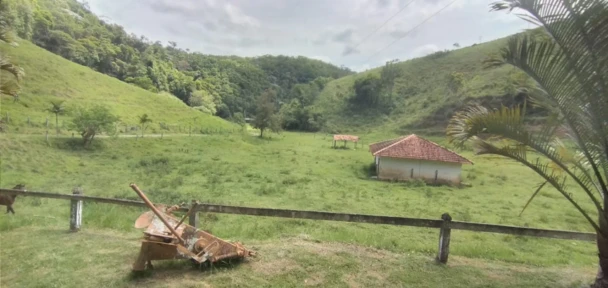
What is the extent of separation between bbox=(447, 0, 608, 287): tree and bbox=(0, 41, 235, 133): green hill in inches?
1110

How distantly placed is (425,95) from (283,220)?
5687cm

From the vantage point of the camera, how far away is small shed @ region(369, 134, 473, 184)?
79.2ft

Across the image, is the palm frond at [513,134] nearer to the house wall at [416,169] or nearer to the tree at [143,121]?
the house wall at [416,169]

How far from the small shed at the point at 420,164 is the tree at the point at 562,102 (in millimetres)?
20159

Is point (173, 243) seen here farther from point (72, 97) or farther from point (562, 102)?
point (72, 97)

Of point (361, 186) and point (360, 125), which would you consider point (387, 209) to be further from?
point (360, 125)

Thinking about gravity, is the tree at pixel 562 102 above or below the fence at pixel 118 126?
above

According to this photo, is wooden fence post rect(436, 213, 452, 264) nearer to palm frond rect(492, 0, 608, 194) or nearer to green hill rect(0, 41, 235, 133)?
palm frond rect(492, 0, 608, 194)

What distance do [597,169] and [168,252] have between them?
5.15 m

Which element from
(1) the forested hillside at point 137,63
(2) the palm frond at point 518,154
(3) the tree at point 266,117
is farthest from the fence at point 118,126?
(1) the forested hillside at point 137,63

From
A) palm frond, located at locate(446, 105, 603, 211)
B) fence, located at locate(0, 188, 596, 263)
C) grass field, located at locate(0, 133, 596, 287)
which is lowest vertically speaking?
grass field, located at locate(0, 133, 596, 287)

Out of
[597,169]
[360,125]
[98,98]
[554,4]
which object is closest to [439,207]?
[597,169]

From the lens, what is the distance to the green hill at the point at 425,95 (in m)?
45.9

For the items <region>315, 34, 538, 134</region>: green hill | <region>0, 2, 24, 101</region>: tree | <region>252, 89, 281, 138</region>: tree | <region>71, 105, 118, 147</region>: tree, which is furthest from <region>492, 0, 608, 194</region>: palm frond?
<region>252, 89, 281, 138</region>: tree
